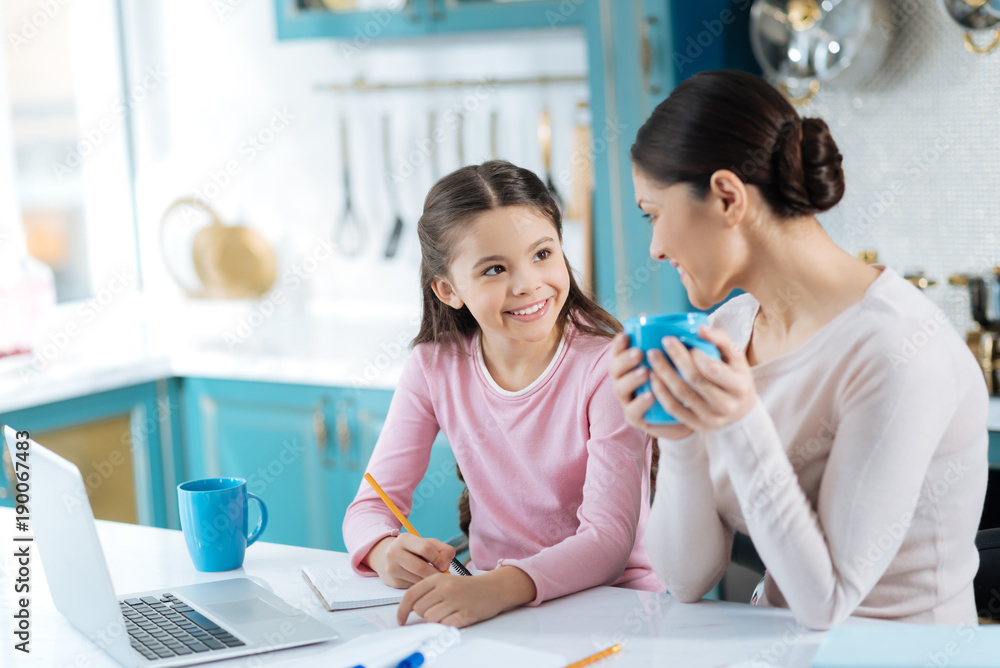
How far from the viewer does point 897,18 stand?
2227 mm

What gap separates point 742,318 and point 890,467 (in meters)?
0.30

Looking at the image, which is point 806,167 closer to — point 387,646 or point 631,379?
point 631,379

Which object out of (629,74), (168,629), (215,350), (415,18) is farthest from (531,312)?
(215,350)

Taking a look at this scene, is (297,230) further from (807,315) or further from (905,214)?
(807,315)

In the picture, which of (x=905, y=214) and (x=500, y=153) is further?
(x=500, y=153)

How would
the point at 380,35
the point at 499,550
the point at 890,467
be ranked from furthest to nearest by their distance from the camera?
the point at 380,35 < the point at 499,550 < the point at 890,467

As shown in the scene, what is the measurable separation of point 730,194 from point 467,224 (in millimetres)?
470

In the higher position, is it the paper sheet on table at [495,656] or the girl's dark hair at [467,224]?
the girl's dark hair at [467,224]

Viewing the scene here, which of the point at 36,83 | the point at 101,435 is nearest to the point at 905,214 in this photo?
the point at 101,435

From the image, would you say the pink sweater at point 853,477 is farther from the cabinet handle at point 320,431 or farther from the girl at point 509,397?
the cabinet handle at point 320,431

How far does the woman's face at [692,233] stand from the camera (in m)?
1.09

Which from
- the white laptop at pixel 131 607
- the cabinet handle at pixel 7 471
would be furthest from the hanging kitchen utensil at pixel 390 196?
the white laptop at pixel 131 607

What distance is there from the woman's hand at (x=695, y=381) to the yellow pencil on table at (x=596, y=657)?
223 mm

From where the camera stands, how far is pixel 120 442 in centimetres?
282
